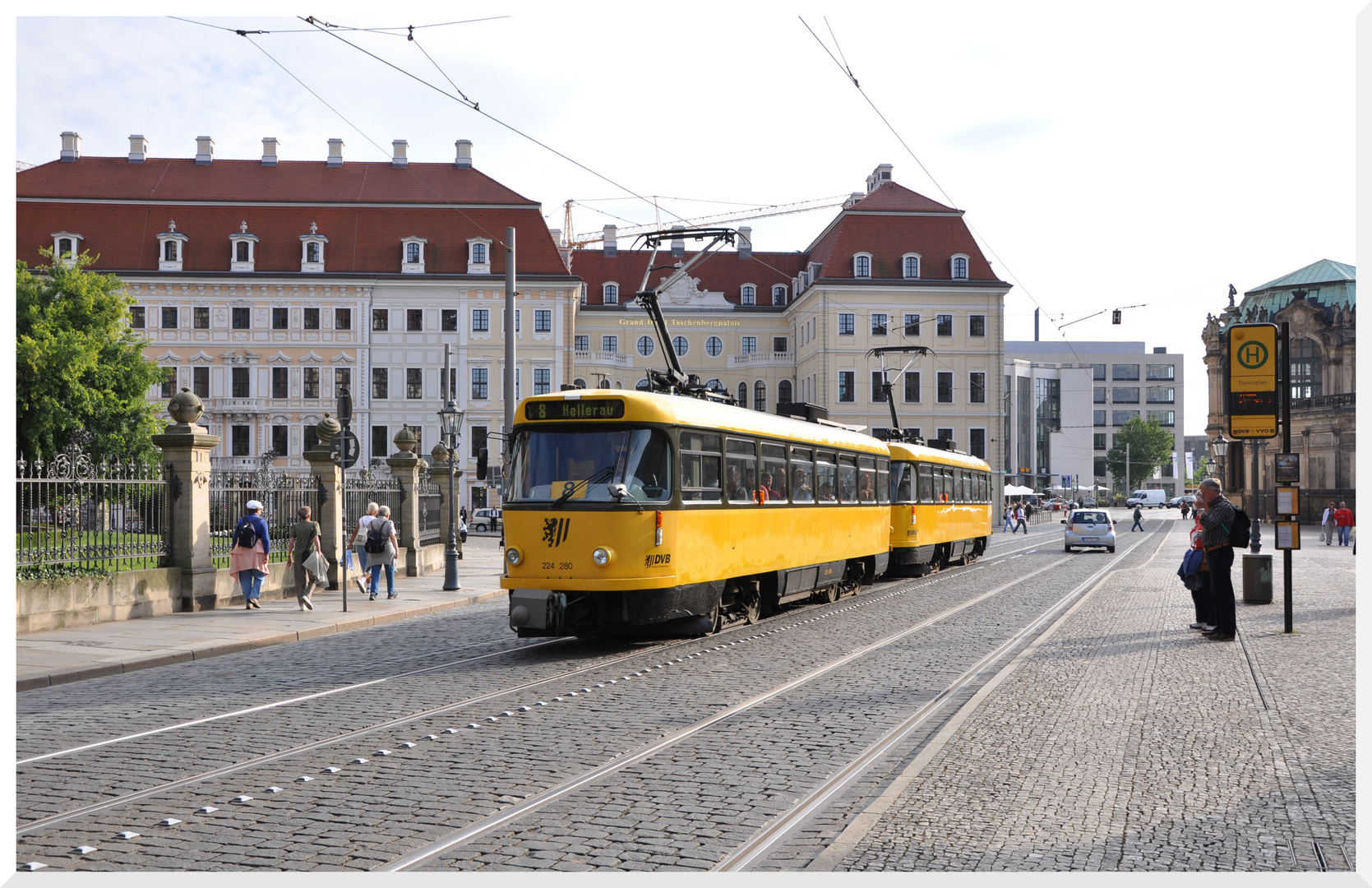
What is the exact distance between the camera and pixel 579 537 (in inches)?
526

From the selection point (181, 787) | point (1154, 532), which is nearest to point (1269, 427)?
point (181, 787)

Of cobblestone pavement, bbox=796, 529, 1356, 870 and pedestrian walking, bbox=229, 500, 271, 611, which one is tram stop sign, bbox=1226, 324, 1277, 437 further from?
pedestrian walking, bbox=229, 500, 271, 611

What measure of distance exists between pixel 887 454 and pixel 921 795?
59.8ft

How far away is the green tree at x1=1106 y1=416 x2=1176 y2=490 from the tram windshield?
402 ft

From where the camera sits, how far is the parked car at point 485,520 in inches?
2383

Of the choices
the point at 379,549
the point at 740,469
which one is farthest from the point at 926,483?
the point at 740,469

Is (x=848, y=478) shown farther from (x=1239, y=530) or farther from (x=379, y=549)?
(x=379, y=549)

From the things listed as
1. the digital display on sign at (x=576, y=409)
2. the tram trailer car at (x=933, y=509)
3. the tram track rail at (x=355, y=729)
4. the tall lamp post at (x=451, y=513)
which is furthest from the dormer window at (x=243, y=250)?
the digital display on sign at (x=576, y=409)

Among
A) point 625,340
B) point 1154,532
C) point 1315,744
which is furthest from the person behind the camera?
point 625,340

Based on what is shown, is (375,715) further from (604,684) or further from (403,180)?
(403,180)

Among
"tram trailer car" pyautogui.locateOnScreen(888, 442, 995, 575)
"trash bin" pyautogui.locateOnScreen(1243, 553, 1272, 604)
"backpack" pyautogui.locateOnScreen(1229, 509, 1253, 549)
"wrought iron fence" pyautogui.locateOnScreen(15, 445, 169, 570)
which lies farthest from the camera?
"tram trailer car" pyautogui.locateOnScreen(888, 442, 995, 575)

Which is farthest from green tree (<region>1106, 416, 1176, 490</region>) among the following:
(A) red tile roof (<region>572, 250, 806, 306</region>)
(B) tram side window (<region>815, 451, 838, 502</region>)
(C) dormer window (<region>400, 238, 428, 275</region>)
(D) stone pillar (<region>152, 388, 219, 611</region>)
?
(D) stone pillar (<region>152, 388, 219, 611</region>)

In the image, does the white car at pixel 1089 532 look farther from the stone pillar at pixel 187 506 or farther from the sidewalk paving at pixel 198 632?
the stone pillar at pixel 187 506

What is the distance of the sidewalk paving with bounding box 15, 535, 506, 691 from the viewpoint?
1268cm
